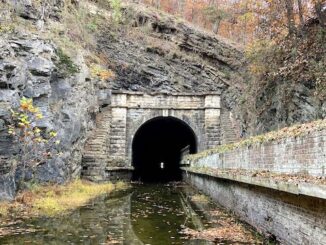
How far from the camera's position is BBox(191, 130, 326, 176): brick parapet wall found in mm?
6078

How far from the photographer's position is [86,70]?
22.2 meters

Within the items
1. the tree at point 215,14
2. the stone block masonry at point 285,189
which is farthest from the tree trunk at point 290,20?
the tree at point 215,14

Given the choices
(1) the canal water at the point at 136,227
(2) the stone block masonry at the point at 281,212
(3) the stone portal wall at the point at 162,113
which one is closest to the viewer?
(2) the stone block masonry at the point at 281,212

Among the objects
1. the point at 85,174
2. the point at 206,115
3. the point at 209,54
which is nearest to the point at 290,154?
the point at 85,174

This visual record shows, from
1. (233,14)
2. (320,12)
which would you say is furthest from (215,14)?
(320,12)

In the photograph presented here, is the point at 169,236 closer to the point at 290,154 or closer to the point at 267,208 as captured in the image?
the point at 267,208

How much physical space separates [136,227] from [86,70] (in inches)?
547

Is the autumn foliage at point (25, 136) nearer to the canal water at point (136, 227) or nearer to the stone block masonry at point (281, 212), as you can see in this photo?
the canal water at point (136, 227)

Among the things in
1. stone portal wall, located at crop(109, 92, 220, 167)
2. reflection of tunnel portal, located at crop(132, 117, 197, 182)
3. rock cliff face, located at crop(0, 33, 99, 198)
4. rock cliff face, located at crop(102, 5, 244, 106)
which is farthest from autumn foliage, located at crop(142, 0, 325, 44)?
reflection of tunnel portal, located at crop(132, 117, 197, 182)

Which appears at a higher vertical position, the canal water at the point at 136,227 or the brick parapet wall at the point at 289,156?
the brick parapet wall at the point at 289,156

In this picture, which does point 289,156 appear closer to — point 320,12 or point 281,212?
point 281,212

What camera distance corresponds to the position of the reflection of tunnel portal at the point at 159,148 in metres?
34.3

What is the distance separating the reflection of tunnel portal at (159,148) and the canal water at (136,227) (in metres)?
18.8

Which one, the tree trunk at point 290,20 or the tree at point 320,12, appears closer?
the tree at point 320,12
